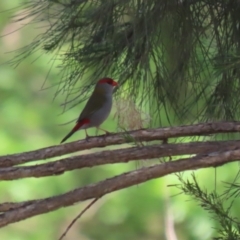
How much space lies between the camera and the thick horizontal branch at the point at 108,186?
672mm

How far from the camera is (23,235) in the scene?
6.71 ft

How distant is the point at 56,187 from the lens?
200cm

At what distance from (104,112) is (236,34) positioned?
16.3 inches

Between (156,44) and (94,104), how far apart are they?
0.31 meters

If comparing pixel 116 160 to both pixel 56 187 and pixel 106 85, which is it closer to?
pixel 106 85

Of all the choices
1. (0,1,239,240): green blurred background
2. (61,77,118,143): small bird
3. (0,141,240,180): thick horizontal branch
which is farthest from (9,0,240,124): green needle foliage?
(0,1,239,240): green blurred background

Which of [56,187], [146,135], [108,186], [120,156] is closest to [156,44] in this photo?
[146,135]

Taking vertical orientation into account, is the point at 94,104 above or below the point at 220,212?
above

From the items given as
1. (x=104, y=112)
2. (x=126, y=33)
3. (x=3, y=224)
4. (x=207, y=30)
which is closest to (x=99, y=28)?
(x=126, y=33)

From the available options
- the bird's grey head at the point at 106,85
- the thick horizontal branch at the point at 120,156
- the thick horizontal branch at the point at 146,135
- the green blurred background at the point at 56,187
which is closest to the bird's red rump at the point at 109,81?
the bird's grey head at the point at 106,85

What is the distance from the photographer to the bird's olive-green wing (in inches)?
52.4

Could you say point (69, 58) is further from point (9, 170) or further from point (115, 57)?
point (9, 170)

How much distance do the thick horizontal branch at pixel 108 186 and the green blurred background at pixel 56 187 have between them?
1.05 metres

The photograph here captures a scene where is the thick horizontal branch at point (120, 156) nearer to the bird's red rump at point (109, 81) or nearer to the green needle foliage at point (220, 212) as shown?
the green needle foliage at point (220, 212)
